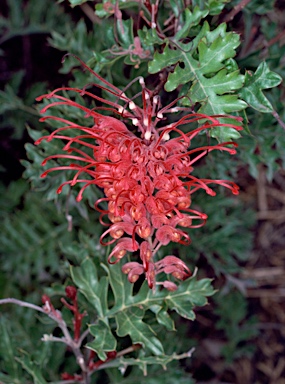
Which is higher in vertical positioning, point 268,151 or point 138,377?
point 268,151

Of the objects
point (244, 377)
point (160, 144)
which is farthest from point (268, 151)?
point (244, 377)

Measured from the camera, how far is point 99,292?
1.02 metres

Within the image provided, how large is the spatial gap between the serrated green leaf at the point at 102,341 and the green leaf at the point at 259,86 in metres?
0.49

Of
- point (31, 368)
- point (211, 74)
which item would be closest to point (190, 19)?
point (211, 74)

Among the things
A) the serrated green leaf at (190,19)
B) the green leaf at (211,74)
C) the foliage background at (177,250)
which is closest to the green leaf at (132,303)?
the foliage background at (177,250)

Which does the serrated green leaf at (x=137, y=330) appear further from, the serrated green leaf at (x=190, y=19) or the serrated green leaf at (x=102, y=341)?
the serrated green leaf at (x=190, y=19)

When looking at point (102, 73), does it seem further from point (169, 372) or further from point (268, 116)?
point (169, 372)

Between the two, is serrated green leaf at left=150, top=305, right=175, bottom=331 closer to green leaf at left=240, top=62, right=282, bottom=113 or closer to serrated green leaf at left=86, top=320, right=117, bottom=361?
serrated green leaf at left=86, top=320, right=117, bottom=361

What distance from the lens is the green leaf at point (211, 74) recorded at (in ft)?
2.72

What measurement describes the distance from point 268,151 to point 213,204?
28 cm

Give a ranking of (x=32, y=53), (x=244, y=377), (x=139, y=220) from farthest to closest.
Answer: (x=244, y=377) < (x=32, y=53) < (x=139, y=220)

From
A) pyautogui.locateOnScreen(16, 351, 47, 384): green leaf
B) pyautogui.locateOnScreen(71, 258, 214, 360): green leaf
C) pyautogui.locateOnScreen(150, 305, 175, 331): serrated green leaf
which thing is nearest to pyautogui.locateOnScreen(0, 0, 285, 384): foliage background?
pyautogui.locateOnScreen(16, 351, 47, 384): green leaf

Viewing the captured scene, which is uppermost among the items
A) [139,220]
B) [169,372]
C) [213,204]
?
[139,220]

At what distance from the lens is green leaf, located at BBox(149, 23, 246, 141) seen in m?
0.83
